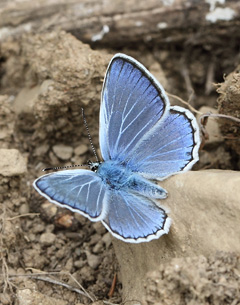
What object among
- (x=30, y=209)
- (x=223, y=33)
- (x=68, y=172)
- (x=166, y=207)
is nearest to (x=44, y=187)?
(x=68, y=172)

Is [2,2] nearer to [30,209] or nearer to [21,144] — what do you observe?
[21,144]

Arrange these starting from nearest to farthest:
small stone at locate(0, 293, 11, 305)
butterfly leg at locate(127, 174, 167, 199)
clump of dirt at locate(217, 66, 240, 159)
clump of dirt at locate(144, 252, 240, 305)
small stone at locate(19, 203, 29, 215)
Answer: clump of dirt at locate(144, 252, 240, 305), butterfly leg at locate(127, 174, 167, 199), small stone at locate(0, 293, 11, 305), clump of dirt at locate(217, 66, 240, 159), small stone at locate(19, 203, 29, 215)

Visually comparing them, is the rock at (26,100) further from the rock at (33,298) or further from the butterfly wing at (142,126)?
the rock at (33,298)

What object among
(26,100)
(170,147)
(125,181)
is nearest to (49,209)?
(125,181)

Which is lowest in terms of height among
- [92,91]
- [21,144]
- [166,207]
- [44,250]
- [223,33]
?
[44,250]

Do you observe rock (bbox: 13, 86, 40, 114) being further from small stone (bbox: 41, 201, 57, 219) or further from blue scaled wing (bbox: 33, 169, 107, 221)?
blue scaled wing (bbox: 33, 169, 107, 221)

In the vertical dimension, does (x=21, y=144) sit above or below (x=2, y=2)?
below

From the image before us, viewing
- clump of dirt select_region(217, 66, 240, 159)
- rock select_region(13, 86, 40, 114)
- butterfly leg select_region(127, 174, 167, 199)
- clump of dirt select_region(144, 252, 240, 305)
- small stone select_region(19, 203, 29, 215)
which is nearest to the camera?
clump of dirt select_region(144, 252, 240, 305)

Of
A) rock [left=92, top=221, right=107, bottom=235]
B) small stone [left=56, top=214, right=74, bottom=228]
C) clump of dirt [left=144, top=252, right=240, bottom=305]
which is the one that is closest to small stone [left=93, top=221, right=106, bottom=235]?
rock [left=92, top=221, right=107, bottom=235]
